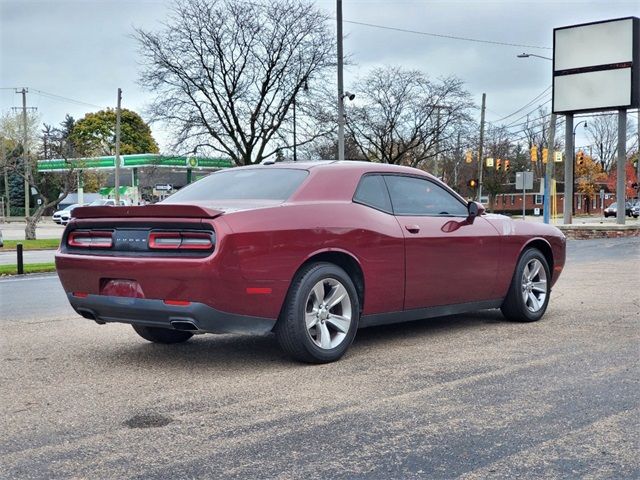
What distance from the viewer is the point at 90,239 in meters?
5.91

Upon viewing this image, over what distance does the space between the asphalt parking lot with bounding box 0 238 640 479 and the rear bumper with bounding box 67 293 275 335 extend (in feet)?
1.18

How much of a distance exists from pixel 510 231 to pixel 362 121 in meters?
38.8

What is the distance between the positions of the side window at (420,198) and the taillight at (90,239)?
7.75 ft

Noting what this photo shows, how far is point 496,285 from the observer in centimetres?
746

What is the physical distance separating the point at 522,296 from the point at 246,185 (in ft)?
10.2

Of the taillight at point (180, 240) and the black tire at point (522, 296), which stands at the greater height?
the taillight at point (180, 240)

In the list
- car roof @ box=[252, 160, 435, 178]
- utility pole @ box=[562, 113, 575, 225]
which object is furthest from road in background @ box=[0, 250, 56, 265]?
utility pole @ box=[562, 113, 575, 225]

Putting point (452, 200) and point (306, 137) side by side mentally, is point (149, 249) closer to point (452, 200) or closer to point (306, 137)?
point (452, 200)

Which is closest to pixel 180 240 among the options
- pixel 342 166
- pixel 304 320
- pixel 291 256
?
pixel 291 256

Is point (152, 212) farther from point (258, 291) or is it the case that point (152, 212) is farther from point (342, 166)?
point (342, 166)

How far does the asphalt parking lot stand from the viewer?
3.61 meters

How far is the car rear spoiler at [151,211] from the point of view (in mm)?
5316

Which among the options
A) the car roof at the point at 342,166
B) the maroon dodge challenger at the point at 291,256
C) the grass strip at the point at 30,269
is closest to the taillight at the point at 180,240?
the maroon dodge challenger at the point at 291,256

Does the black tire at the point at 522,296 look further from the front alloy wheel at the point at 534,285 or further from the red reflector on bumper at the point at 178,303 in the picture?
the red reflector on bumper at the point at 178,303
